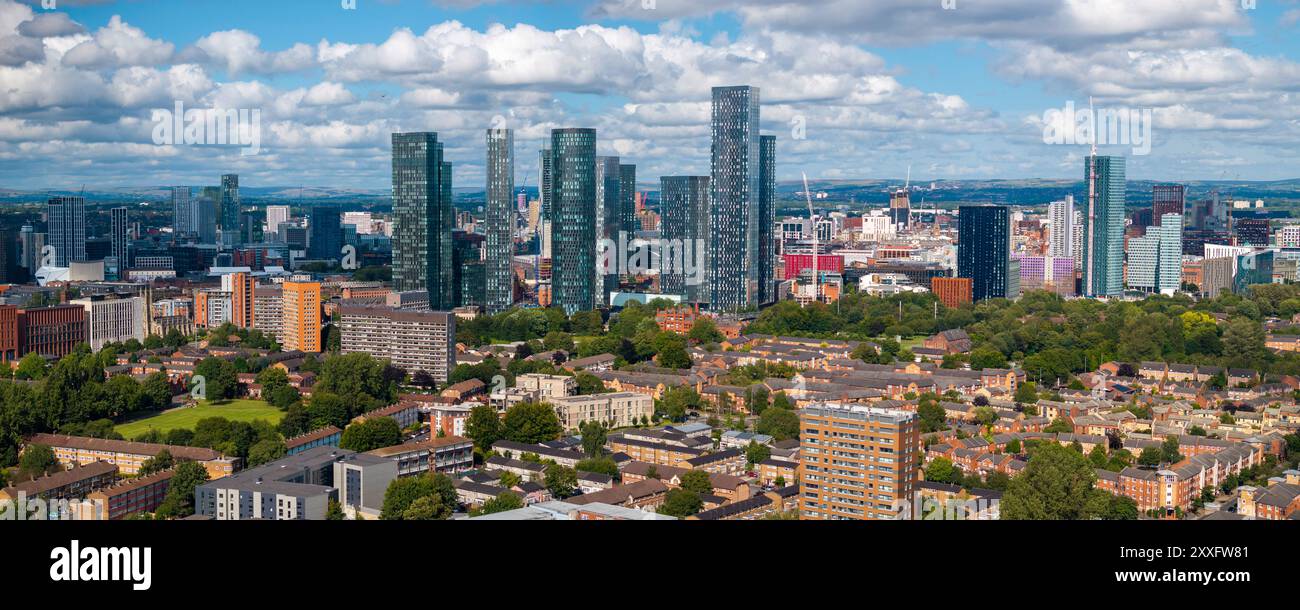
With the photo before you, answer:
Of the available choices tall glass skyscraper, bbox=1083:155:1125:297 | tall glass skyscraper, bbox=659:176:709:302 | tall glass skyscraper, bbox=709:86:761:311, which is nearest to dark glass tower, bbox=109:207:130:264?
tall glass skyscraper, bbox=659:176:709:302

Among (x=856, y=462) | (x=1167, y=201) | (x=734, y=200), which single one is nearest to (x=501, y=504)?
(x=856, y=462)

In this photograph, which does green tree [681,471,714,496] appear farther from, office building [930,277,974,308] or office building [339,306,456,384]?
office building [930,277,974,308]

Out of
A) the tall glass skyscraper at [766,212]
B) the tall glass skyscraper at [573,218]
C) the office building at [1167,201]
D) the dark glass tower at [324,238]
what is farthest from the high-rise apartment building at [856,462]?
the office building at [1167,201]

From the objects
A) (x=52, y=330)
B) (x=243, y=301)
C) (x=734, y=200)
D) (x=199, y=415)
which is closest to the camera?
(x=199, y=415)

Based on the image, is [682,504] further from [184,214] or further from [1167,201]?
[1167,201]

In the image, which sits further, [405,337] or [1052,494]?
[405,337]

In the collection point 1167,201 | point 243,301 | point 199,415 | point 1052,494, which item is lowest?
point 199,415

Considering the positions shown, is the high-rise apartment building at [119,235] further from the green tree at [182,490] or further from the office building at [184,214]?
Answer: the green tree at [182,490]

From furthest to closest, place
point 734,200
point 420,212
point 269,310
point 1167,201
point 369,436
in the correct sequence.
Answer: point 1167,201 → point 734,200 → point 420,212 → point 269,310 → point 369,436
